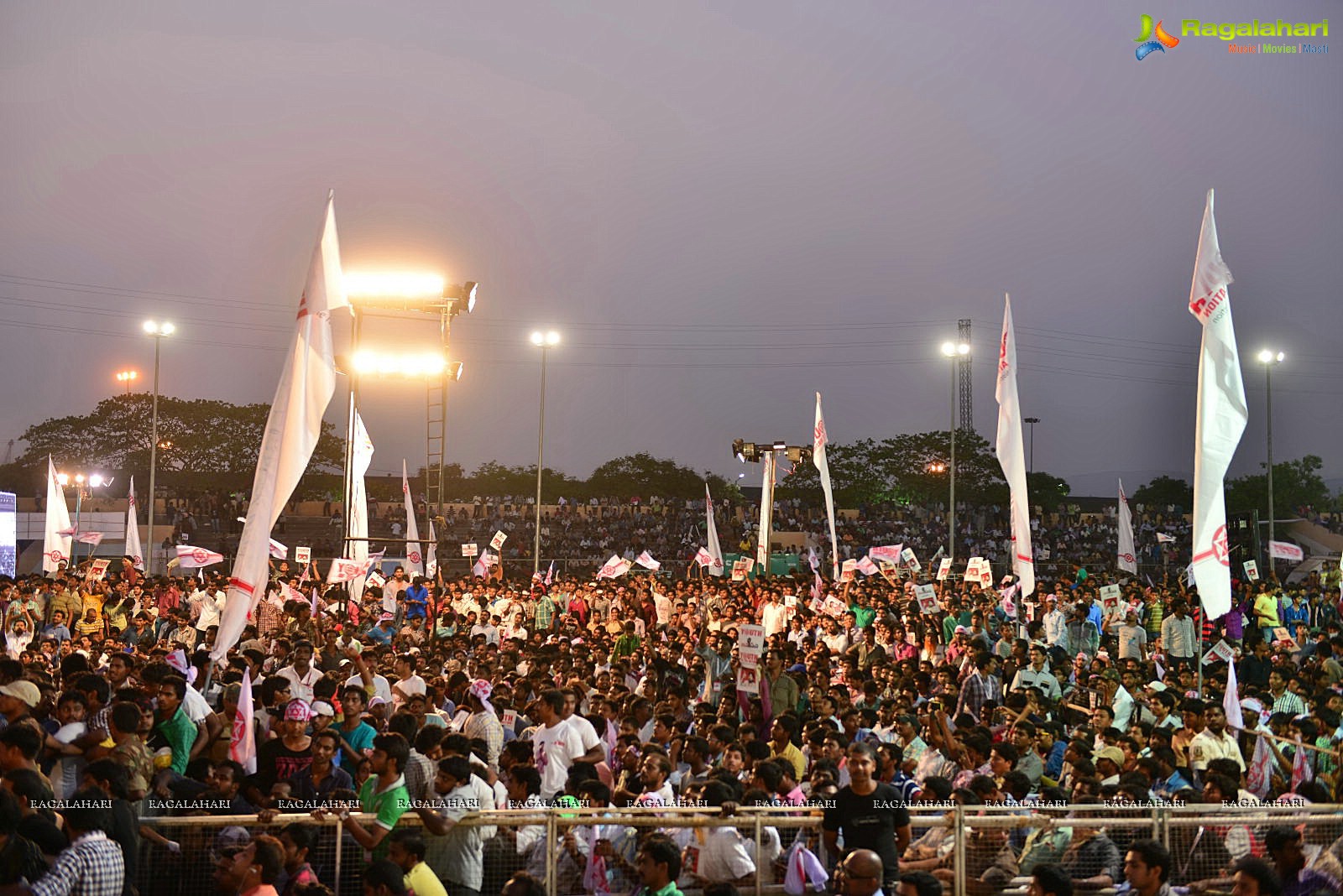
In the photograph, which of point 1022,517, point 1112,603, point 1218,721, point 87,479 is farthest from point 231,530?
point 1218,721

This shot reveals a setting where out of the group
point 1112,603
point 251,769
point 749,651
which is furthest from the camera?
point 1112,603

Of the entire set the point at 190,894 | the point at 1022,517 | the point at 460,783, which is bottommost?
the point at 190,894

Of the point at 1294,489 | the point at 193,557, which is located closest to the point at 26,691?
the point at 193,557

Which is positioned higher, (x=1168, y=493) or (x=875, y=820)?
(x=1168, y=493)

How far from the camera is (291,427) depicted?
38.9 ft

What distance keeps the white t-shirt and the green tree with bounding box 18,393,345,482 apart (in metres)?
62.2

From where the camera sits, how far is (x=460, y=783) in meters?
8.41

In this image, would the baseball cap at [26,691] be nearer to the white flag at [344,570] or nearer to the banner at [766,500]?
the white flag at [344,570]

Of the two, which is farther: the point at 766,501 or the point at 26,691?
the point at 766,501

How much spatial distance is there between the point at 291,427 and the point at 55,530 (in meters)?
22.5

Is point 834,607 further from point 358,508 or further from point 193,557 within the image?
point 193,557

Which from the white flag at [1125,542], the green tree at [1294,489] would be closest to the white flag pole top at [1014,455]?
the white flag at [1125,542]

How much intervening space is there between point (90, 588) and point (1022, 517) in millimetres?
18497

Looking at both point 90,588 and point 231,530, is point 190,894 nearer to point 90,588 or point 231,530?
point 90,588
